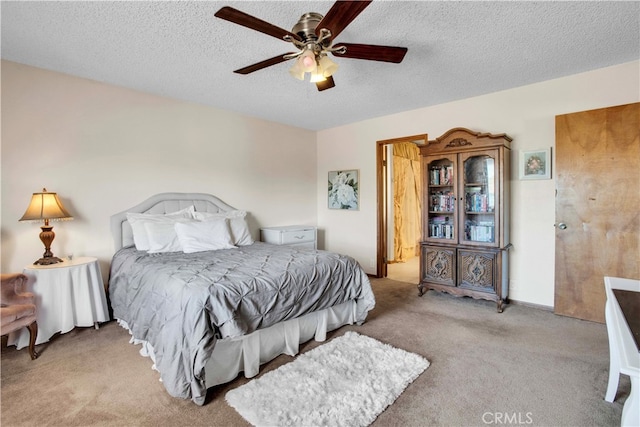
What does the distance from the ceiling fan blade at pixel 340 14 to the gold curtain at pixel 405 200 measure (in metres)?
4.19

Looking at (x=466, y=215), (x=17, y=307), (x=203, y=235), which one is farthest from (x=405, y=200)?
(x=17, y=307)

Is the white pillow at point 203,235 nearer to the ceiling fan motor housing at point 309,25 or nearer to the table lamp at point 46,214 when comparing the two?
the table lamp at point 46,214

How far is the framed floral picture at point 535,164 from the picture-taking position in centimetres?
321

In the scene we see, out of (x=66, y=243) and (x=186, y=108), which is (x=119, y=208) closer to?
(x=66, y=243)

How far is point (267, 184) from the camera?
467 cm

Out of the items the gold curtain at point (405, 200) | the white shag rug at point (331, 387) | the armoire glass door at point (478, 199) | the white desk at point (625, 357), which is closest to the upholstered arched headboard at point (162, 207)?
the white shag rug at point (331, 387)

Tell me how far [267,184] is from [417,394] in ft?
11.5

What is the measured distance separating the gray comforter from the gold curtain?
3.34 metres

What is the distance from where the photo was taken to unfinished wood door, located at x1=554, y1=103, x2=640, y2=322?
269 cm

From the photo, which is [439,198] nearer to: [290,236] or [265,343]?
[290,236]

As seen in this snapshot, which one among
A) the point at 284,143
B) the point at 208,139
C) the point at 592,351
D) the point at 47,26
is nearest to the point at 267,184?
the point at 284,143

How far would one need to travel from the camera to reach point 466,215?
140 inches

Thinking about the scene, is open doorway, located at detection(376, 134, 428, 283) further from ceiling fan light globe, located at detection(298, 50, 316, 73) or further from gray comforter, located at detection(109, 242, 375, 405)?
ceiling fan light globe, located at detection(298, 50, 316, 73)

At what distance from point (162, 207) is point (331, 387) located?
273 centimetres
